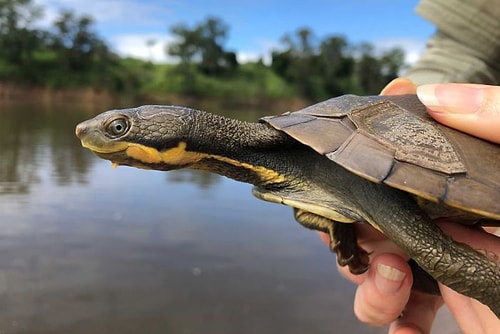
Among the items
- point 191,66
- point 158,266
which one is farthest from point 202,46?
point 158,266

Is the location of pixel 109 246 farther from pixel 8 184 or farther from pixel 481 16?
pixel 481 16

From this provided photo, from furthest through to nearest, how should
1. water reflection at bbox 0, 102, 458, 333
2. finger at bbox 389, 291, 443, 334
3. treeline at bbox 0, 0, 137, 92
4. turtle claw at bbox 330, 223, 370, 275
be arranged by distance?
1. treeline at bbox 0, 0, 137, 92
2. water reflection at bbox 0, 102, 458, 333
3. finger at bbox 389, 291, 443, 334
4. turtle claw at bbox 330, 223, 370, 275

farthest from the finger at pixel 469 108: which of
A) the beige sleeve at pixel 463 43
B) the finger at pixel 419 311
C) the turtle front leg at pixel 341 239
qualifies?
the beige sleeve at pixel 463 43

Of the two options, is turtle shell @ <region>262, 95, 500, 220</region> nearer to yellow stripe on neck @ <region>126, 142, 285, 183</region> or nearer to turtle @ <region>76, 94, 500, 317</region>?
turtle @ <region>76, 94, 500, 317</region>

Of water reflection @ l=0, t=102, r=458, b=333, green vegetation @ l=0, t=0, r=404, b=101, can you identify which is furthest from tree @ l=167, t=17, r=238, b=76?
water reflection @ l=0, t=102, r=458, b=333

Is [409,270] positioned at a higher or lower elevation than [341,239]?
lower

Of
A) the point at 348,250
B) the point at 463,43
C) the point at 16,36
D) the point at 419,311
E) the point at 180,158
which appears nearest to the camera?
the point at 180,158

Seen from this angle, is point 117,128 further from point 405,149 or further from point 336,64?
point 336,64
